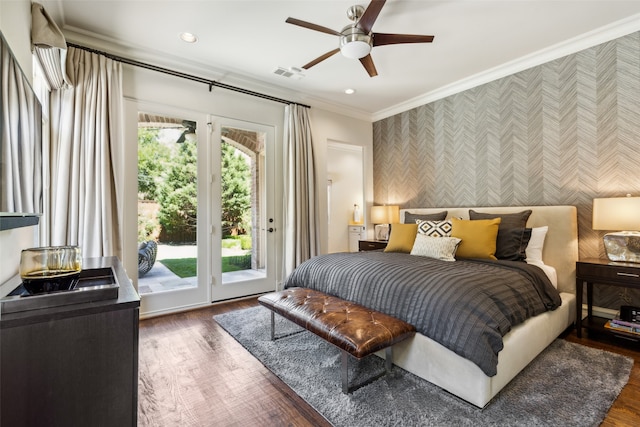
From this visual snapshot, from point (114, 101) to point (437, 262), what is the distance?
3455 millimetres

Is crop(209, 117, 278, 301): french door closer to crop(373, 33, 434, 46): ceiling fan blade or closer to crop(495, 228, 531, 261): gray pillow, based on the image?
crop(373, 33, 434, 46): ceiling fan blade

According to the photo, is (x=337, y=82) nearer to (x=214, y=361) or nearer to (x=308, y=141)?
(x=308, y=141)

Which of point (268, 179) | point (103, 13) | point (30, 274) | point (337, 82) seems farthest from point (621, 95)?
point (103, 13)

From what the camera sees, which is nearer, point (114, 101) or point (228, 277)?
point (114, 101)

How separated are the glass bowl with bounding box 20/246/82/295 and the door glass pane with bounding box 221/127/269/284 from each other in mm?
2547

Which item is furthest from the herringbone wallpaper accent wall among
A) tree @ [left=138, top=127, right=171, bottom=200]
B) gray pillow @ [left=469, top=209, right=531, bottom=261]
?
tree @ [left=138, top=127, right=171, bottom=200]

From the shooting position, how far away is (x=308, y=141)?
14.2 ft

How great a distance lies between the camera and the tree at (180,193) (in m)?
3.39

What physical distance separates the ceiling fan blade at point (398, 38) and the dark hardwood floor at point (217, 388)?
268 cm

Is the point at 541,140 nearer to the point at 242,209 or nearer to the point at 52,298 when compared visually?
the point at 242,209

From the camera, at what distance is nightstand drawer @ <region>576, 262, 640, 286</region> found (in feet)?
7.83

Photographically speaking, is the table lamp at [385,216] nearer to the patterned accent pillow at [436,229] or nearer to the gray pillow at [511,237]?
the patterned accent pillow at [436,229]

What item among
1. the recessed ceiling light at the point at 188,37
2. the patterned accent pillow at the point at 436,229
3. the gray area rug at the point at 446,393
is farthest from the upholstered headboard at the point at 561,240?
the recessed ceiling light at the point at 188,37

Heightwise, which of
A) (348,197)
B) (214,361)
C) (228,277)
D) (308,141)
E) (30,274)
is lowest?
(214,361)
